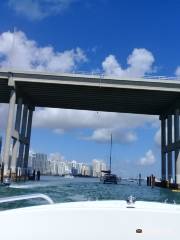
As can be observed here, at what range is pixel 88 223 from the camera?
11.4ft

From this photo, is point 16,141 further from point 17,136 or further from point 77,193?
point 77,193

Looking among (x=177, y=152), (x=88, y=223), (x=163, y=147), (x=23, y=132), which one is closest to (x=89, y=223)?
(x=88, y=223)

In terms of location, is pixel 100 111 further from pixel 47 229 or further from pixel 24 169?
pixel 47 229

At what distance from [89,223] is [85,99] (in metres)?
50.9

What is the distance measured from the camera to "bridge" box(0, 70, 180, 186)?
47219 mm

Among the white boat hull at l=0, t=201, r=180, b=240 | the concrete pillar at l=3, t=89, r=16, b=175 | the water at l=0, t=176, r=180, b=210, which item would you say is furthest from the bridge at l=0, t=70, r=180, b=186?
the white boat hull at l=0, t=201, r=180, b=240

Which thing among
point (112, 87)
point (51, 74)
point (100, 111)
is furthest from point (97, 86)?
point (100, 111)

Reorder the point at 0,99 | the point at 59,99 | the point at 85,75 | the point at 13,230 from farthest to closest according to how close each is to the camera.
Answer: the point at 0,99 < the point at 59,99 < the point at 85,75 < the point at 13,230

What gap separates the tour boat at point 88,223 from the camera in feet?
11.2

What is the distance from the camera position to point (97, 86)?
47375 mm

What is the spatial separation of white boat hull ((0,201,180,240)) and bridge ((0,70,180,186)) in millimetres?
43346

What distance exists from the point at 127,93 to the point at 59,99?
1054 centimetres

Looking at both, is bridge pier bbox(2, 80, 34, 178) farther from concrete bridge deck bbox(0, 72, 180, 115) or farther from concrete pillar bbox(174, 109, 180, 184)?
concrete pillar bbox(174, 109, 180, 184)

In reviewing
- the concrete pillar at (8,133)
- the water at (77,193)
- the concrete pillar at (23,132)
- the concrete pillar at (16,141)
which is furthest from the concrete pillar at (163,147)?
the concrete pillar at (8,133)
